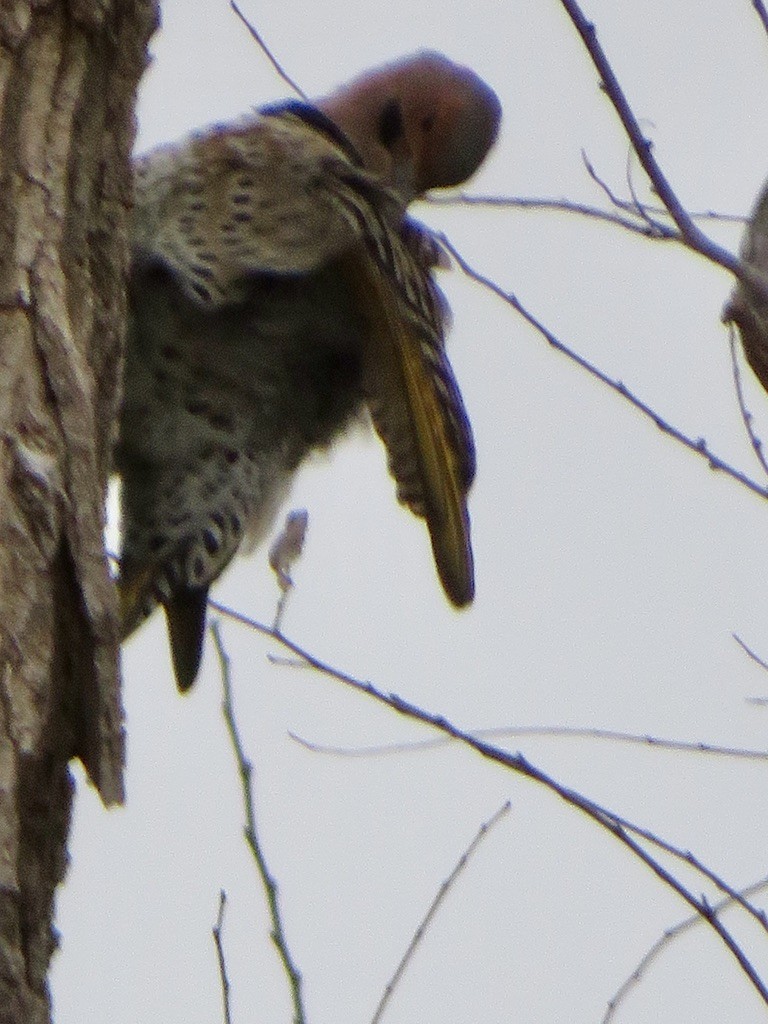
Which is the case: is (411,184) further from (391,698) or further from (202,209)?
(391,698)

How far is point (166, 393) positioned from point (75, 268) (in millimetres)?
1520

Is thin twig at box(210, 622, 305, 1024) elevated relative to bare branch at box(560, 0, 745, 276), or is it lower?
lower

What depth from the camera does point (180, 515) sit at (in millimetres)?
3744

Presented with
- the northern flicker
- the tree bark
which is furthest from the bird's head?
the tree bark

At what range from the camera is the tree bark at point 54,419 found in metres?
1.94

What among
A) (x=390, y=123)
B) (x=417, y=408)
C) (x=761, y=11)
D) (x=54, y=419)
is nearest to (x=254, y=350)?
(x=417, y=408)

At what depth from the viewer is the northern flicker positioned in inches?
142

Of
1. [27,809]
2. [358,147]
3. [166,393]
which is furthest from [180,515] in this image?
[27,809]

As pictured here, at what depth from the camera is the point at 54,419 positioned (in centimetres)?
206

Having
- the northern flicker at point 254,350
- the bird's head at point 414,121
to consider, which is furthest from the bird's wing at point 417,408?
the bird's head at point 414,121

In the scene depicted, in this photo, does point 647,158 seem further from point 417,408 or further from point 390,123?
point 390,123

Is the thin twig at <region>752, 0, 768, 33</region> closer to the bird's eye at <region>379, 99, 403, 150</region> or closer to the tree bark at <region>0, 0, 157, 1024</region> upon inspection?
the tree bark at <region>0, 0, 157, 1024</region>

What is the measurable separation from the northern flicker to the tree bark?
130 cm

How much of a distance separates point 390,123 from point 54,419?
273 centimetres
